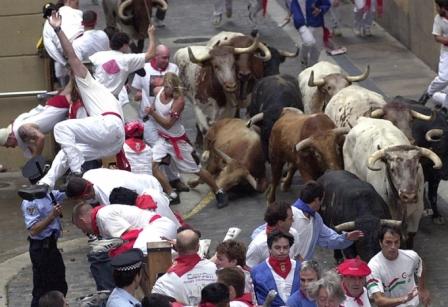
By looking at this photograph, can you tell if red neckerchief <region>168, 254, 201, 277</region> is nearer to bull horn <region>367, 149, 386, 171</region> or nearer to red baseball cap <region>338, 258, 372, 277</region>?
red baseball cap <region>338, 258, 372, 277</region>

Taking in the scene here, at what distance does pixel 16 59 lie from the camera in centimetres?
1900

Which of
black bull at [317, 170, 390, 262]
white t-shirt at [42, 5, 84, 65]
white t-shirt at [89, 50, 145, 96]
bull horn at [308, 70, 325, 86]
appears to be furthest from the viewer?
bull horn at [308, 70, 325, 86]

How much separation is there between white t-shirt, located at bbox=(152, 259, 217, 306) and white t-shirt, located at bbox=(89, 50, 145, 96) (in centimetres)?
596

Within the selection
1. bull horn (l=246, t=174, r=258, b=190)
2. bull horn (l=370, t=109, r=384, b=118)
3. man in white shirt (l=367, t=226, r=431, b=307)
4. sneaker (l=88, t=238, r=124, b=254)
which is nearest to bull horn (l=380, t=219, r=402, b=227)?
man in white shirt (l=367, t=226, r=431, b=307)

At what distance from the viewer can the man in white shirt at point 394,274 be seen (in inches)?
471

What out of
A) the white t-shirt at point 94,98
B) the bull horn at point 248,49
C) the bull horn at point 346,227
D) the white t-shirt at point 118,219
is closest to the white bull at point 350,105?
the bull horn at point 248,49

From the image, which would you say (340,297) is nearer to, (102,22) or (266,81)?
(266,81)

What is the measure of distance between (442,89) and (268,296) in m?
10.1

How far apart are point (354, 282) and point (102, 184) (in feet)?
11.6

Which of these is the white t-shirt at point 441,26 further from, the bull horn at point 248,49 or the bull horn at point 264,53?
the bull horn at point 248,49

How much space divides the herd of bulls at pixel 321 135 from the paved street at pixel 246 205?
39 centimetres

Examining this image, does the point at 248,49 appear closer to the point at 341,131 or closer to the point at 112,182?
the point at 341,131

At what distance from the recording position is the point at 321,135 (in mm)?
16828

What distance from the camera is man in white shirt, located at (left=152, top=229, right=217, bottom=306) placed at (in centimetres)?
1115
